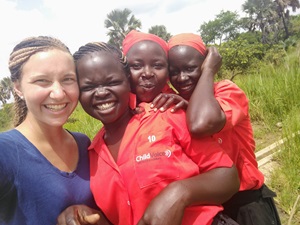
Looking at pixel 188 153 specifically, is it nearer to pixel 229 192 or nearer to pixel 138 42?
pixel 229 192

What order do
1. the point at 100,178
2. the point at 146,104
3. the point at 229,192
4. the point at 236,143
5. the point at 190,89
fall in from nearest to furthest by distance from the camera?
the point at 229,192 < the point at 100,178 < the point at 146,104 < the point at 236,143 < the point at 190,89

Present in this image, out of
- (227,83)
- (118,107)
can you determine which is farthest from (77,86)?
Result: (227,83)

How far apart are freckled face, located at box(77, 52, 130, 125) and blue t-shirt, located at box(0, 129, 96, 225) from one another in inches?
15.5

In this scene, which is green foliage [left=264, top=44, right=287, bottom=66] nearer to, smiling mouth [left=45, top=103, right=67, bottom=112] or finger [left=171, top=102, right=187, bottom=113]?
finger [left=171, top=102, right=187, bottom=113]

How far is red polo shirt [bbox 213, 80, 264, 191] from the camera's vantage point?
1.84m

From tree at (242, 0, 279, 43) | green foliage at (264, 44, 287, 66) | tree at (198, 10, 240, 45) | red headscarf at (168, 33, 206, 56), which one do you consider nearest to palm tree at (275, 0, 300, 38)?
tree at (242, 0, 279, 43)

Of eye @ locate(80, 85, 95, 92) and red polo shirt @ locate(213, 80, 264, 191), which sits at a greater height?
eye @ locate(80, 85, 95, 92)

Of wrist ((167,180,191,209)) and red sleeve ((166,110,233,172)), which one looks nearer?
wrist ((167,180,191,209))

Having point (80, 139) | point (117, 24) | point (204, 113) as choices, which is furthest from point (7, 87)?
point (117, 24)

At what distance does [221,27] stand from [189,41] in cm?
5108

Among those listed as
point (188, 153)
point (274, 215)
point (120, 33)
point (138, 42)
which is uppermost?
point (120, 33)

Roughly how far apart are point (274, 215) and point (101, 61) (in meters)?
1.50

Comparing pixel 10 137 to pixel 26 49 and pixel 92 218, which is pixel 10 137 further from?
pixel 92 218

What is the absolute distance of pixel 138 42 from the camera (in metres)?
1.96
